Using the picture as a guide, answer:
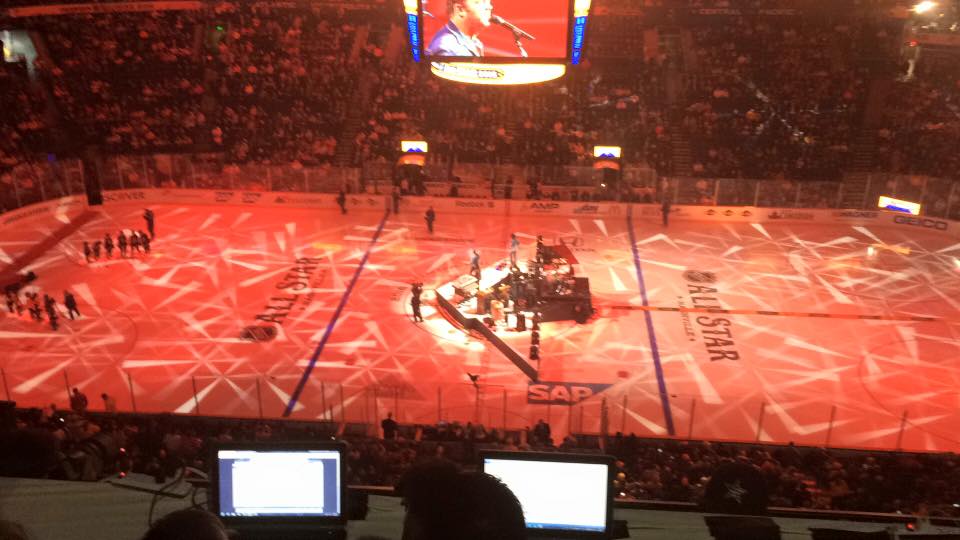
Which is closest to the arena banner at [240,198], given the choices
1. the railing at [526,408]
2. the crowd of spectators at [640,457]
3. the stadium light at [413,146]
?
the stadium light at [413,146]

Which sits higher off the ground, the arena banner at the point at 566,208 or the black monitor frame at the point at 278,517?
the black monitor frame at the point at 278,517

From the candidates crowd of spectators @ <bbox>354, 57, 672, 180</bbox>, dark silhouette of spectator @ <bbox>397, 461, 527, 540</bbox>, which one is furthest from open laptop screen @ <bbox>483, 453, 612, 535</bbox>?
crowd of spectators @ <bbox>354, 57, 672, 180</bbox>

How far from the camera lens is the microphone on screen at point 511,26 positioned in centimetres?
1460

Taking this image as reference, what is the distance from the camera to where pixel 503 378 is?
17.8 m

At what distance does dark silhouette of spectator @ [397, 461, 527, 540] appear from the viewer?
9.14 feet

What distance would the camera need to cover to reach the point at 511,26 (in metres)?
14.6

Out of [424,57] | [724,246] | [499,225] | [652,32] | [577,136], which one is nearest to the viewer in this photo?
[424,57]

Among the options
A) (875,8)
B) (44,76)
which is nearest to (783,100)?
(875,8)

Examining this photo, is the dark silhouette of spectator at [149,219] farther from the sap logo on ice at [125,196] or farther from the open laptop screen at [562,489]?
the open laptop screen at [562,489]

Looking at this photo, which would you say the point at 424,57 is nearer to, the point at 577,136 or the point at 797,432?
the point at 797,432

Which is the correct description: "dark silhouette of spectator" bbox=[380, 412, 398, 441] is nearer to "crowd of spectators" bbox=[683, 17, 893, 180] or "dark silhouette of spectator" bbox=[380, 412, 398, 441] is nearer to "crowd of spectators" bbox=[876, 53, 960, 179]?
"crowd of spectators" bbox=[683, 17, 893, 180]

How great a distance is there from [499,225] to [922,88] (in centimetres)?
1937

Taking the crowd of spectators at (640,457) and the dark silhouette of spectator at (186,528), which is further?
the crowd of spectators at (640,457)

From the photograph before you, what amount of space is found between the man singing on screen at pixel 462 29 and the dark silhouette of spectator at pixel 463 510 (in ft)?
42.1
